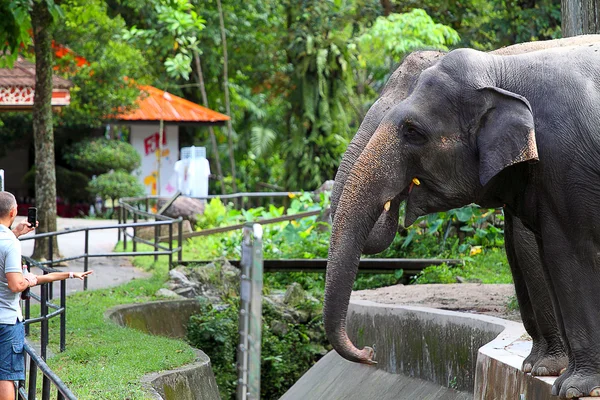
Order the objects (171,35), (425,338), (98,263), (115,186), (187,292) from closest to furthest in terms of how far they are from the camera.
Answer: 1. (425,338)
2. (187,292)
3. (98,263)
4. (115,186)
5. (171,35)

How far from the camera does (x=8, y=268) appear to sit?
256 inches

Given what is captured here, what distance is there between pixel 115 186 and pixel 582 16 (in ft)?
59.9

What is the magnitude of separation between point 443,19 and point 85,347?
19.2m

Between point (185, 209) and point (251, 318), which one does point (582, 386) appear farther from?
point (185, 209)

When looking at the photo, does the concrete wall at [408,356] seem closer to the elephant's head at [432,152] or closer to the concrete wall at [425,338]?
the concrete wall at [425,338]

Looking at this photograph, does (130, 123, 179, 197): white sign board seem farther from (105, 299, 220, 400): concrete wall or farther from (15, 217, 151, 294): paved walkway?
(105, 299, 220, 400): concrete wall

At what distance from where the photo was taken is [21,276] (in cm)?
653

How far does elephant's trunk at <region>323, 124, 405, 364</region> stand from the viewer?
543 centimetres

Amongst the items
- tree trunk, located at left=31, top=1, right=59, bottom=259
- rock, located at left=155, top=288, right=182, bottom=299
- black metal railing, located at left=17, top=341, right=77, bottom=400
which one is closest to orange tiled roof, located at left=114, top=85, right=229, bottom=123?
tree trunk, located at left=31, top=1, right=59, bottom=259

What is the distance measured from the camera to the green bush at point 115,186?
1027 inches

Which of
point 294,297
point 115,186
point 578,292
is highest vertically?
point 578,292

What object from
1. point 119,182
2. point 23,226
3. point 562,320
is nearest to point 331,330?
point 562,320

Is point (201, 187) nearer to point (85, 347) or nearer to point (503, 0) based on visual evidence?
point (503, 0)

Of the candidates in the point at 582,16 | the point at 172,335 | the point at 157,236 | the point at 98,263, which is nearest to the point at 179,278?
the point at 172,335
